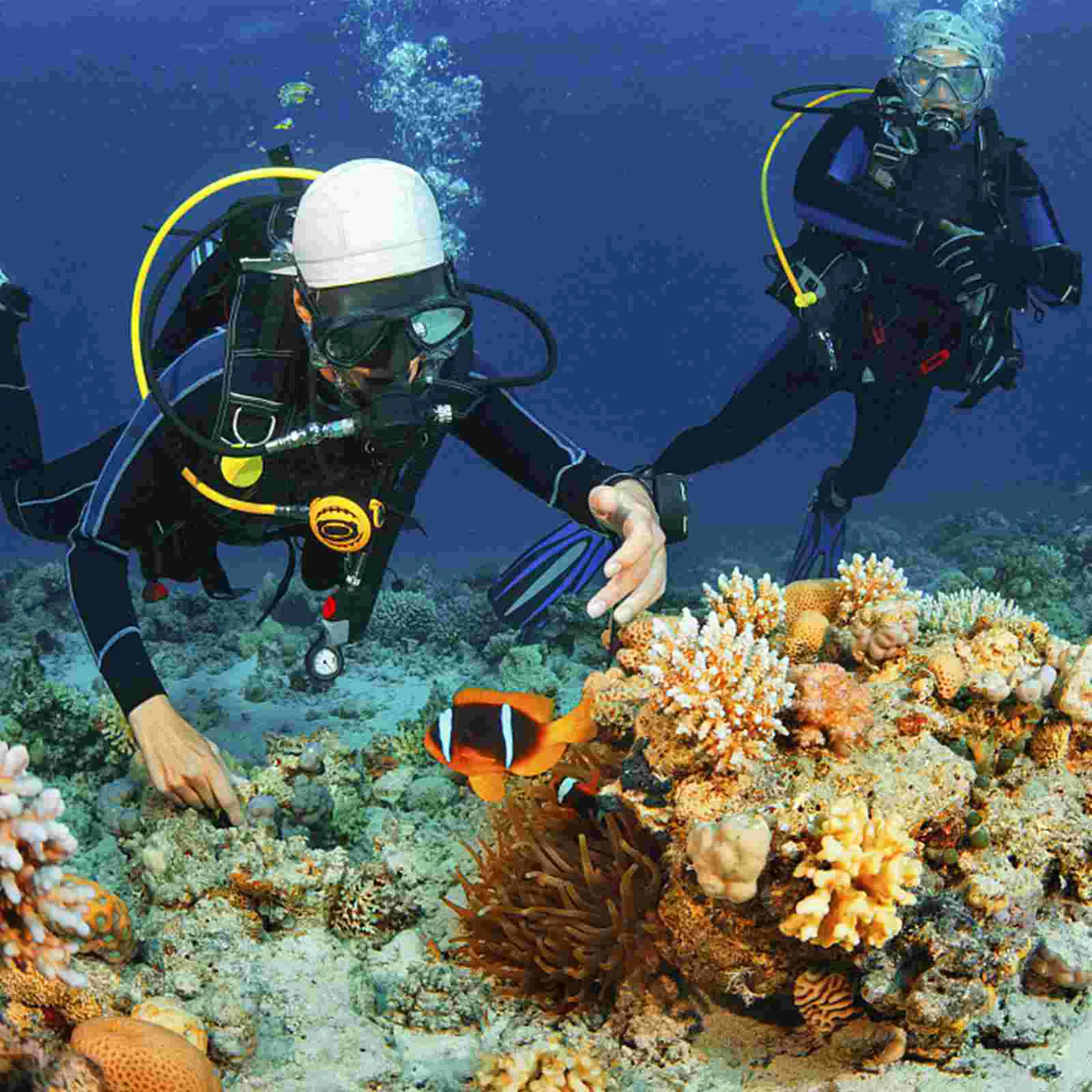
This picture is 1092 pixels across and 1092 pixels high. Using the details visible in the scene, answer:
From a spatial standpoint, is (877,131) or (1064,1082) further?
(877,131)

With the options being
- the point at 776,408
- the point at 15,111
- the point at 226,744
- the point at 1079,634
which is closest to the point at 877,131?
the point at 776,408

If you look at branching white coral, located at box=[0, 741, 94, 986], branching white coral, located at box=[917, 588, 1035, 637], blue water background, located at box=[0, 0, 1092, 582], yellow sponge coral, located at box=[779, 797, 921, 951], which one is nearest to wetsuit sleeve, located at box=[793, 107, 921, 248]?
branching white coral, located at box=[917, 588, 1035, 637]

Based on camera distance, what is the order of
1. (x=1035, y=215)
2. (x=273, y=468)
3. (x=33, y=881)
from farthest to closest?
(x=1035, y=215)
(x=273, y=468)
(x=33, y=881)

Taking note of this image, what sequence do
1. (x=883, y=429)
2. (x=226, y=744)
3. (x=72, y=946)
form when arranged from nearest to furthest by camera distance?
(x=72, y=946) < (x=226, y=744) < (x=883, y=429)

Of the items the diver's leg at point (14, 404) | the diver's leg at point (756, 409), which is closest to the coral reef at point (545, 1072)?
the diver's leg at point (14, 404)

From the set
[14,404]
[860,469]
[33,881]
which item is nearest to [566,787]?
[33,881]

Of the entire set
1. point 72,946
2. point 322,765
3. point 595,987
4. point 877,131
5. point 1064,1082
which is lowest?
point 322,765

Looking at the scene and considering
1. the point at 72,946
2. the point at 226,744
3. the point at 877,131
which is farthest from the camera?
the point at 877,131

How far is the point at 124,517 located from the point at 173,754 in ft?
3.48

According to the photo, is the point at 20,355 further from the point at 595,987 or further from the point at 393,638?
the point at 595,987

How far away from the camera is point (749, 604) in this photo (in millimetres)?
4059

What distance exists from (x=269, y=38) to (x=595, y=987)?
3438 centimetres

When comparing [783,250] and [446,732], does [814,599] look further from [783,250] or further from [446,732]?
[783,250]

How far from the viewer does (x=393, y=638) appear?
895 cm
